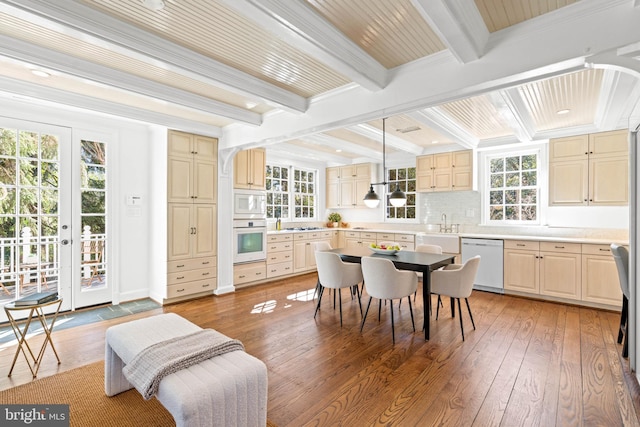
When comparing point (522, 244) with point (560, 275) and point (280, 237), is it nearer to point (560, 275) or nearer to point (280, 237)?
point (560, 275)

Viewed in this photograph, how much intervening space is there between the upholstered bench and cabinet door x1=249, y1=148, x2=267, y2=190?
369cm

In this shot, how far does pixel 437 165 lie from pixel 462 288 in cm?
321

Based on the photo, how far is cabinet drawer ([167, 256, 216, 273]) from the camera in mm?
4430

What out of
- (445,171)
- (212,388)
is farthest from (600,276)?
(212,388)

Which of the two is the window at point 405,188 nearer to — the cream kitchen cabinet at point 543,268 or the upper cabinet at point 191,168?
the cream kitchen cabinet at point 543,268

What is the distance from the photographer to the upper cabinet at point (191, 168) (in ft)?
14.5

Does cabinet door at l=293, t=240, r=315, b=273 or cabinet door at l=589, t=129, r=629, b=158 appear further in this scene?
cabinet door at l=293, t=240, r=315, b=273

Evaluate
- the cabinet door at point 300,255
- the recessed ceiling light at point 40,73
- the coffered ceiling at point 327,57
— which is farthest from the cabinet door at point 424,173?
the recessed ceiling light at point 40,73

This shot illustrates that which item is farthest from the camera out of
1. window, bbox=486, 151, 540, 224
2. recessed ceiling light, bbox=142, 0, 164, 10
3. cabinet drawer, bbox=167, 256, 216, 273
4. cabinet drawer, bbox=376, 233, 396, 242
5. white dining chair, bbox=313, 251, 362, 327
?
cabinet drawer, bbox=376, 233, 396, 242

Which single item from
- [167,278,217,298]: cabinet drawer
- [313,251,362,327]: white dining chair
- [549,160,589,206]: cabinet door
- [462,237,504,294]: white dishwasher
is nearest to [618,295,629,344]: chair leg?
[462,237,504,294]: white dishwasher

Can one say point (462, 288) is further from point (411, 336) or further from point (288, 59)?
point (288, 59)

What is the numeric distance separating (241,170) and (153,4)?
3500 mm

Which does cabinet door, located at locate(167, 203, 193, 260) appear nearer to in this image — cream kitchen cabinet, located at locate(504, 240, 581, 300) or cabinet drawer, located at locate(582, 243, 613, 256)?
cream kitchen cabinet, located at locate(504, 240, 581, 300)

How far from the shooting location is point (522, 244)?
4.73 metres
